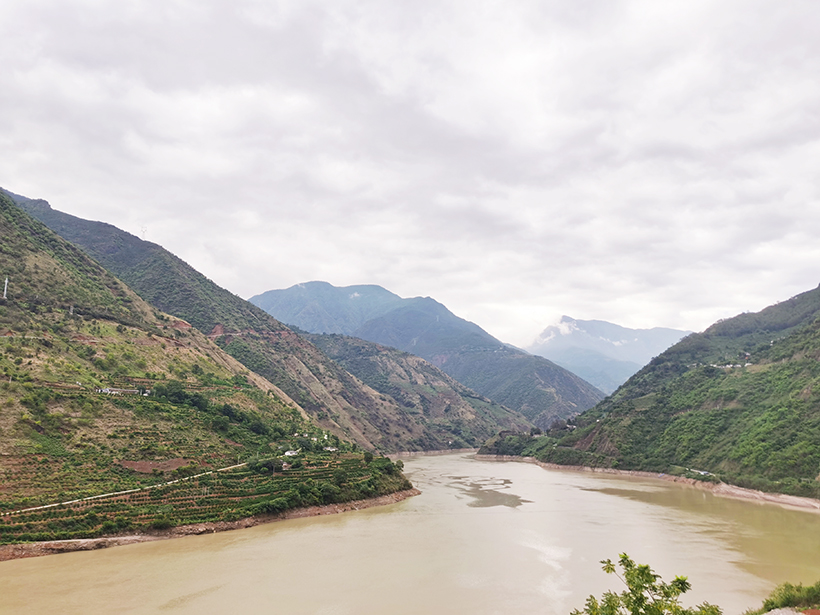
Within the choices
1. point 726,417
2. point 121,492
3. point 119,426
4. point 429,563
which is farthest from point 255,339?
point 429,563

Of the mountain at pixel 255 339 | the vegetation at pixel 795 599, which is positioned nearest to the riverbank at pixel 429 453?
the mountain at pixel 255 339

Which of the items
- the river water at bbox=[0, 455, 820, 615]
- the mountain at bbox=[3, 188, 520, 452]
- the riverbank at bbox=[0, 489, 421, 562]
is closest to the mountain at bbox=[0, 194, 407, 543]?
the riverbank at bbox=[0, 489, 421, 562]

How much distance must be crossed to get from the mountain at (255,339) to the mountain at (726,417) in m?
34.2

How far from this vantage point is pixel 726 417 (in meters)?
97.6

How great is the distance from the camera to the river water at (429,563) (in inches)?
1230

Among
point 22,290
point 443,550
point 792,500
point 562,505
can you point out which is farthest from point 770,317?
point 22,290

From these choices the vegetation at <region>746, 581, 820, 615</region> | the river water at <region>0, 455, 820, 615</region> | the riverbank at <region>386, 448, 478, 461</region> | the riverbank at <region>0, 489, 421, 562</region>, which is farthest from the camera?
the riverbank at <region>386, 448, 478, 461</region>

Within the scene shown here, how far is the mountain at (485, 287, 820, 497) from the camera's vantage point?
75625 mm

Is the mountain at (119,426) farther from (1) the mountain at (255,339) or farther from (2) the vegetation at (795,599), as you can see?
(2) the vegetation at (795,599)

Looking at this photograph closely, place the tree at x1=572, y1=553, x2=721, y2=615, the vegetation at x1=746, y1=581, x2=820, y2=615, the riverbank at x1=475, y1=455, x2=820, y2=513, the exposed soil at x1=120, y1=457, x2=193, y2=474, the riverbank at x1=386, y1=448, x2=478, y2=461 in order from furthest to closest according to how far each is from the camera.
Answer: the riverbank at x1=386, y1=448, x2=478, y2=461 < the riverbank at x1=475, y1=455, x2=820, y2=513 < the exposed soil at x1=120, y1=457, x2=193, y2=474 < the vegetation at x1=746, y1=581, x2=820, y2=615 < the tree at x1=572, y1=553, x2=721, y2=615

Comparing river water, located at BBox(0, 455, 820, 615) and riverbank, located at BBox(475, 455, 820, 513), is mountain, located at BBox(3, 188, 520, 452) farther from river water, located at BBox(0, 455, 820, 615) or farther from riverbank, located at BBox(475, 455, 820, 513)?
river water, located at BBox(0, 455, 820, 615)

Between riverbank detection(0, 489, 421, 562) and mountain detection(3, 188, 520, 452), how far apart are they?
65.9m

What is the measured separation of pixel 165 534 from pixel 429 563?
22686 millimetres

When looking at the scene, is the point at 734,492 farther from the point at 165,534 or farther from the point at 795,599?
the point at 165,534
